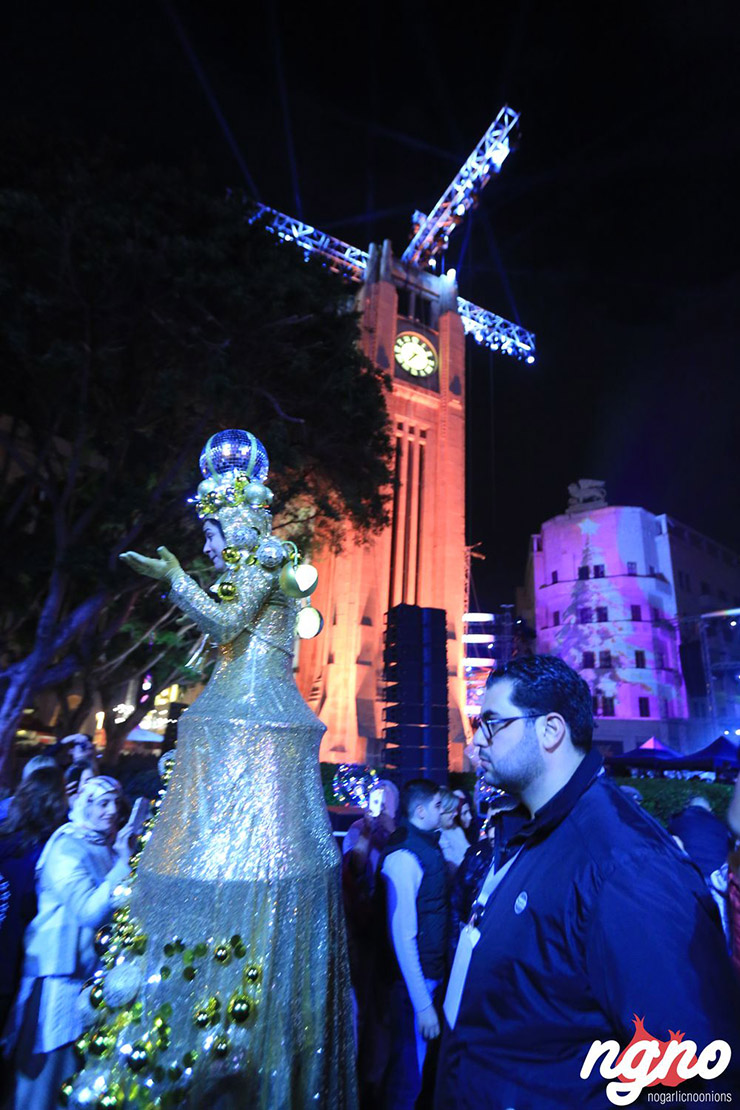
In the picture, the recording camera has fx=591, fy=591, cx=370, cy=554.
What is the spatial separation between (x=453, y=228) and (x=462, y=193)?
1947mm

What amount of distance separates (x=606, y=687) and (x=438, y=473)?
15.7 metres

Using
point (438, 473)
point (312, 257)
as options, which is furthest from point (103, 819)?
point (438, 473)

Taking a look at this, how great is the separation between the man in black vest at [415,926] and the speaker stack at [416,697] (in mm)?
10935

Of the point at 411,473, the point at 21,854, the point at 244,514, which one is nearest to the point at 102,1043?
the point at 21,854

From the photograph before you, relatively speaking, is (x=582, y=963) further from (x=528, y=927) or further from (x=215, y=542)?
(x=215, y=542)

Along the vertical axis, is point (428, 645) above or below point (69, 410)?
below

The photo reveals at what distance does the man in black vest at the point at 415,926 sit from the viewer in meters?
3.39

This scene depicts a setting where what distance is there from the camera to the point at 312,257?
1427cm

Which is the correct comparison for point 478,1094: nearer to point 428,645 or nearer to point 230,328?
point 230,328

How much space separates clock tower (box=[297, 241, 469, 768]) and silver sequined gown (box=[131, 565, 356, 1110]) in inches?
859

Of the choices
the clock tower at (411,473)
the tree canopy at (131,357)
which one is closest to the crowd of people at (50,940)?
the tree canopy at (131,357)

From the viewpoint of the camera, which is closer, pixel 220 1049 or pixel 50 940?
pixel 220 1049

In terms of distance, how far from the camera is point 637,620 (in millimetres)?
34469

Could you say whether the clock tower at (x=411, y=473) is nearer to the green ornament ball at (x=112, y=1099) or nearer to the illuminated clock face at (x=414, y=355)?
the illuminated clock face at (x=414, y=355)
